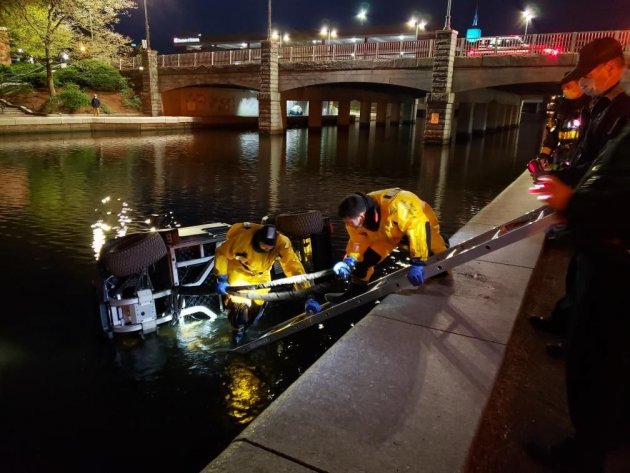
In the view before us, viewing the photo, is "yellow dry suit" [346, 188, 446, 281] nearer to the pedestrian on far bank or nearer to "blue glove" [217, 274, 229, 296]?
"blue glove" [217, 274, 229, 296]

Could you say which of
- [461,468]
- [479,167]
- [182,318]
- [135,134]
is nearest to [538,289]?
[461,468]

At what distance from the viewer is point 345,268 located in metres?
4.46

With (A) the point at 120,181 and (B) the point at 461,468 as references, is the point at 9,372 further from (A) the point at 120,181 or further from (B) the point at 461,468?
(A) the point at 120,181

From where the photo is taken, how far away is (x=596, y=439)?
2162 millimetres

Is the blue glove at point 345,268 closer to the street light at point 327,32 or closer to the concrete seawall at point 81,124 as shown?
the concrete seawall at point 81,124

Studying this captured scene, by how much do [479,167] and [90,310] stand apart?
55.2 ft

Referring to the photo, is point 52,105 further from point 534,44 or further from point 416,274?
point 416,274

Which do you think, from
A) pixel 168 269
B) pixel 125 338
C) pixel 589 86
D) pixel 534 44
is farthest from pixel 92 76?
pixel 589 86

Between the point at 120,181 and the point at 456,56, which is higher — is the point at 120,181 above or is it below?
below

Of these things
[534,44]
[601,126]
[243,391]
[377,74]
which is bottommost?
[243,391]

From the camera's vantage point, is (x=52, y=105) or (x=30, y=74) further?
(x=30, y=74)

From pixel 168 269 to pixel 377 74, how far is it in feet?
82.1

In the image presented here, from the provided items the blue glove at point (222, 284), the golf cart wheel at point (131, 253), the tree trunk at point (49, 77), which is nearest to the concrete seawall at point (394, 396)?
the blue glove at point (222, 284)

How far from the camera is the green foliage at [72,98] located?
32.6 meters
